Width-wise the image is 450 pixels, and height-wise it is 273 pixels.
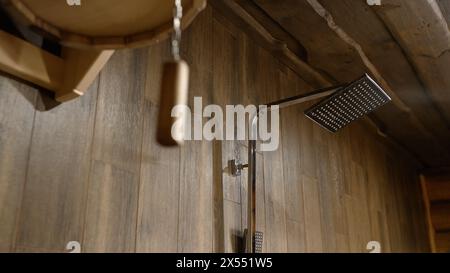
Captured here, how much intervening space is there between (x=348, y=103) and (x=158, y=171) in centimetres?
69

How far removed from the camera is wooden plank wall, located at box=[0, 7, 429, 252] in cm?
99

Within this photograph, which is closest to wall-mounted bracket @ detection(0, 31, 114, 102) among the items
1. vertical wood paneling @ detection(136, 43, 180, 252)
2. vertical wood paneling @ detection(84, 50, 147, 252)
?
vertical wood paneling @ detection(84, 50, 147, 252)

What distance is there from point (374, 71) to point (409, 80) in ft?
0.92

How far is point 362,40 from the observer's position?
2.00m

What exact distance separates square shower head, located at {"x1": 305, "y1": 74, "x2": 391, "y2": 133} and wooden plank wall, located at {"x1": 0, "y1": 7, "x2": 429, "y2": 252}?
291 mm

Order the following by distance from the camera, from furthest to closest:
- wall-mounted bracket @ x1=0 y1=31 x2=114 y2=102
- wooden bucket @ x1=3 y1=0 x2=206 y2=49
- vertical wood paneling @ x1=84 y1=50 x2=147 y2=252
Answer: vertical wood paneling @ x1=84 y1=50 x2=147 y2=252 → wall-mounted bracket @ x1=0 y1=31 x2=114 y2=102 → wooden bucket @ x1=3 y1=0 x2=206 y2=49

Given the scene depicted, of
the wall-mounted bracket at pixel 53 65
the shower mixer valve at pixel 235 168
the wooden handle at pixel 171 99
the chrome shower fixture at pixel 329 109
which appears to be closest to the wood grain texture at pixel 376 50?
the chrome shower fixture at pixel 329 109

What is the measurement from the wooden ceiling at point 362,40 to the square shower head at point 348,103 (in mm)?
385

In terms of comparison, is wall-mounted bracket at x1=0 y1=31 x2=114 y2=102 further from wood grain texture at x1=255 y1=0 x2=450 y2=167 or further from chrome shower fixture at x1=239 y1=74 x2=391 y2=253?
wood grain texture at x1=255 y1=0 x2=450 y2=167

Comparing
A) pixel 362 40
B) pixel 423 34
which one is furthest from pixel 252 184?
pixel 423 34

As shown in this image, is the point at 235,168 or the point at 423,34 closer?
the point at 235,168

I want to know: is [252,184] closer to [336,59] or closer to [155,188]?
[155,188]
